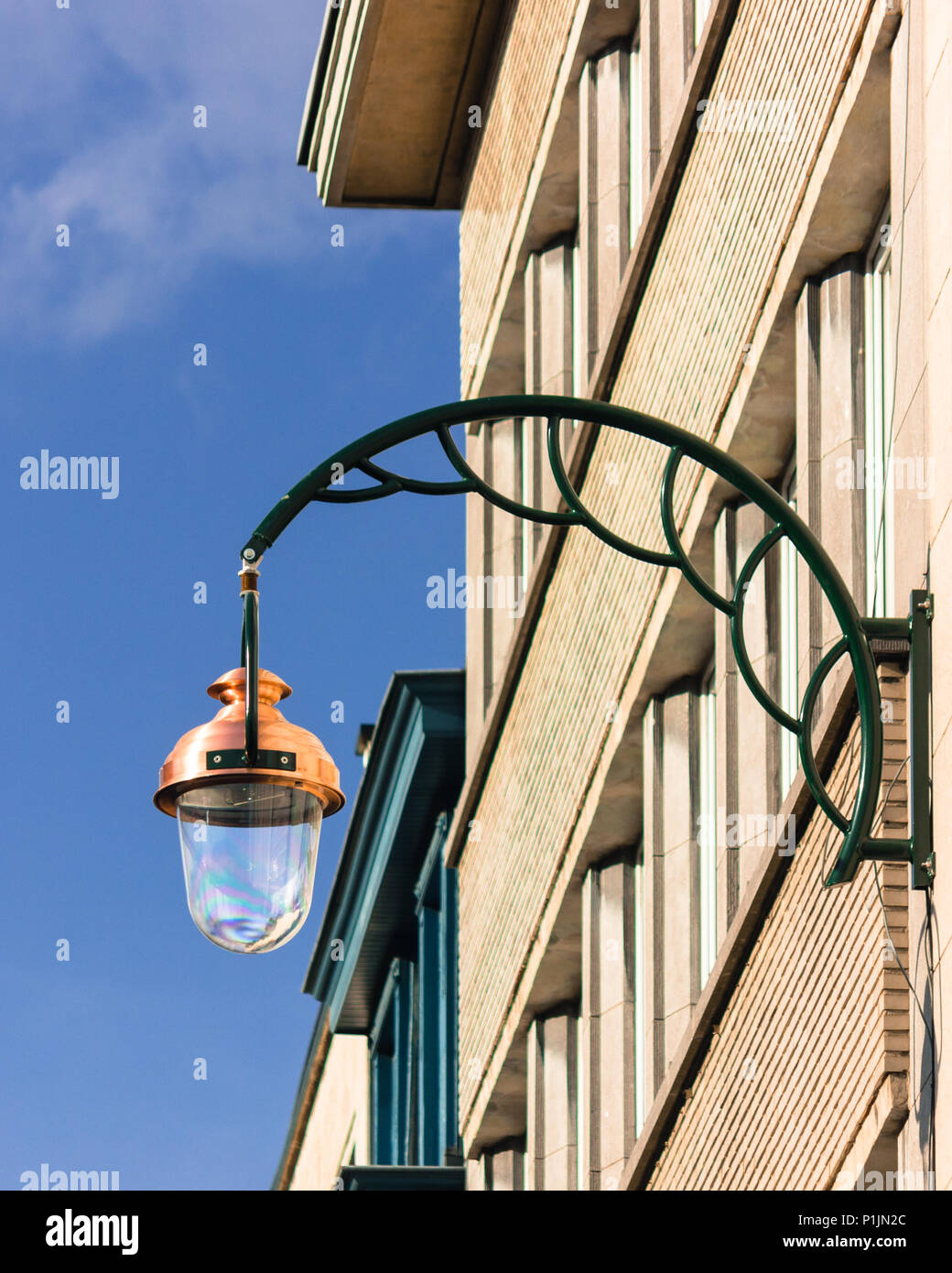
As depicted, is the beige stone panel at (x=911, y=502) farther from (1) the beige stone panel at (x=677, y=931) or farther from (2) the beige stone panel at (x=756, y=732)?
(1) the beige stone panel at (x=677, y=931)

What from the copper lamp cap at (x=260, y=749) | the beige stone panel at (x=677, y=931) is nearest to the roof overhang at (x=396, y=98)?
the beige stone panel at (x=677, y=931)

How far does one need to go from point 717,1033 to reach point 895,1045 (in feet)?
9.60

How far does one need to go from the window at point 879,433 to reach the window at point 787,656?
910 millimetres

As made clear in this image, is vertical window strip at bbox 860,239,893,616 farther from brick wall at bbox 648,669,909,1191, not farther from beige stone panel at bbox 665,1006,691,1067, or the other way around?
beige stone panel at bbox 665,1006,691,1067

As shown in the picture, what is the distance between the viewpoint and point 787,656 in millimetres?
11445

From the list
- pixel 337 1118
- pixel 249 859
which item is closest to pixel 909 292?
pixel 249 859

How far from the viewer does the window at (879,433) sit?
9.65 metres

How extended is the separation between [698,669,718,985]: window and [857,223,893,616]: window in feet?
8.94

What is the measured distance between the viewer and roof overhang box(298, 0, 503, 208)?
2038 cm
